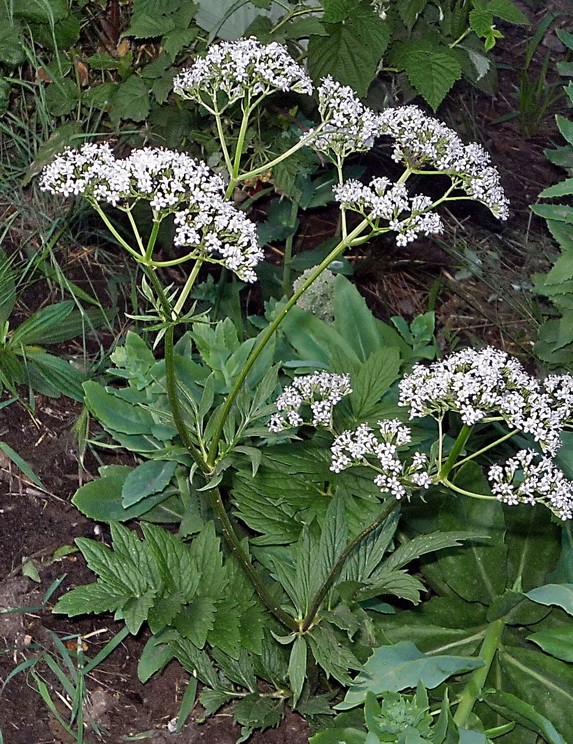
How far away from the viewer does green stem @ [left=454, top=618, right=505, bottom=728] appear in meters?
2.13

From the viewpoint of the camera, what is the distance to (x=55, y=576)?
2.56m

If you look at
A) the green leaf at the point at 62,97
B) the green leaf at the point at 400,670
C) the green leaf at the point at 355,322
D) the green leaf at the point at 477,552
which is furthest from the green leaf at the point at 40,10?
the green leaf at the point at 400,670

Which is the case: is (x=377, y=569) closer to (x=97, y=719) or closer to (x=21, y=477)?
(x=97, y=719)

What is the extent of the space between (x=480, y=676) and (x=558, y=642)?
0.21 meters

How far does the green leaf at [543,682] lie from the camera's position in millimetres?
2234

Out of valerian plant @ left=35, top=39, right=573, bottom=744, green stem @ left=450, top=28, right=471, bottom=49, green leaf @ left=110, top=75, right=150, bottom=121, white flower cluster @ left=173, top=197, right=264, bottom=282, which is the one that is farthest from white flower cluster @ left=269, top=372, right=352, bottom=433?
green stem @ left=450, top=28, right=471, bottom=49

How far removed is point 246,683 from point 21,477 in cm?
98

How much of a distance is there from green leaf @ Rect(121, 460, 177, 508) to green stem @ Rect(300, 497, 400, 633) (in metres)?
0.55

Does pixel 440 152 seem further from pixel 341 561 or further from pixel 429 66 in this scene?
pixel 429 66

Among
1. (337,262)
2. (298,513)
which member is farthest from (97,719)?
(337,262)

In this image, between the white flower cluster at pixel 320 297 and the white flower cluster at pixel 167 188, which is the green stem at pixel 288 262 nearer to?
the white flower cluster at pixel 320 297

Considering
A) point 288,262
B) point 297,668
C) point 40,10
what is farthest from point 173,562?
point 40,10

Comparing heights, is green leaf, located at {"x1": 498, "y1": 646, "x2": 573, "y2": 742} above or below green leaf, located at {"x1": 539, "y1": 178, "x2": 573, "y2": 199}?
below

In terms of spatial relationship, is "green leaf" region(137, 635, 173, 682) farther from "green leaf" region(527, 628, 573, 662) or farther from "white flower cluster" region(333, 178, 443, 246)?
"white flower cluster" region(333, 178, 443, 246)
